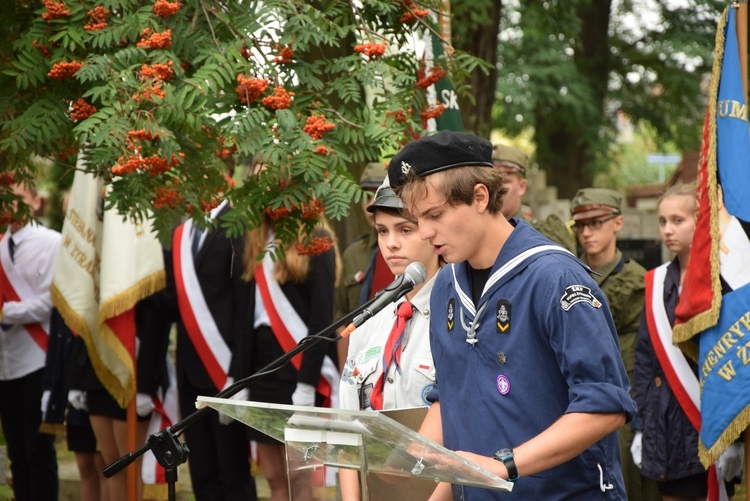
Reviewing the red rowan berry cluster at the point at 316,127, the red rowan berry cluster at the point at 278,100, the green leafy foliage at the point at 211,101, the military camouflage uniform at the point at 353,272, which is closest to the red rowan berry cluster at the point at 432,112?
the green leafy foliage at the point at 211,101

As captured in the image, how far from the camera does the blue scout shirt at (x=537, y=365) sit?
2777mm

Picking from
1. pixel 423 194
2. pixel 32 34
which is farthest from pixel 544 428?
pixel 32 34

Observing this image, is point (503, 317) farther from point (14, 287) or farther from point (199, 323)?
point (14, 287)

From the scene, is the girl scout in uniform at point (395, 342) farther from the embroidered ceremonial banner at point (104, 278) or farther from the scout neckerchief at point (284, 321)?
the embroidered ceremonial banner at point (104, 278)

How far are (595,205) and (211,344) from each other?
2.59m

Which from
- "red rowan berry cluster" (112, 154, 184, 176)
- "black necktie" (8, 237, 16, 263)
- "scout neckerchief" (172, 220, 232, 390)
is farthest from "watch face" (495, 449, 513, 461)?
"black necktie" (8, 237, 16, 263)

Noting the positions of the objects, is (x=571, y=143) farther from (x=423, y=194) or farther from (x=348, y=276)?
(x=423, y=194)

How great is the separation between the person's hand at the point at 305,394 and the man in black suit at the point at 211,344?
1.45 feet

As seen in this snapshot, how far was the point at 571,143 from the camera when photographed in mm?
18031

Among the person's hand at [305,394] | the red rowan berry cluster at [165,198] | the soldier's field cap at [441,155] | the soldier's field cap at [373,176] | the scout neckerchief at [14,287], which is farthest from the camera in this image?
the scout neckerchief at [14,287]

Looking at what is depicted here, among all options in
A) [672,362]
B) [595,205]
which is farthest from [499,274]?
[595,205]

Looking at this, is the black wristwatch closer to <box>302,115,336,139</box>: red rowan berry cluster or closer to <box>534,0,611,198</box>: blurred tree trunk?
<box>302,115,336,139</box>: red rowan berry cluster

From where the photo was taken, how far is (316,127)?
4117mm

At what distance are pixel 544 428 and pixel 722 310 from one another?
2594 mm
